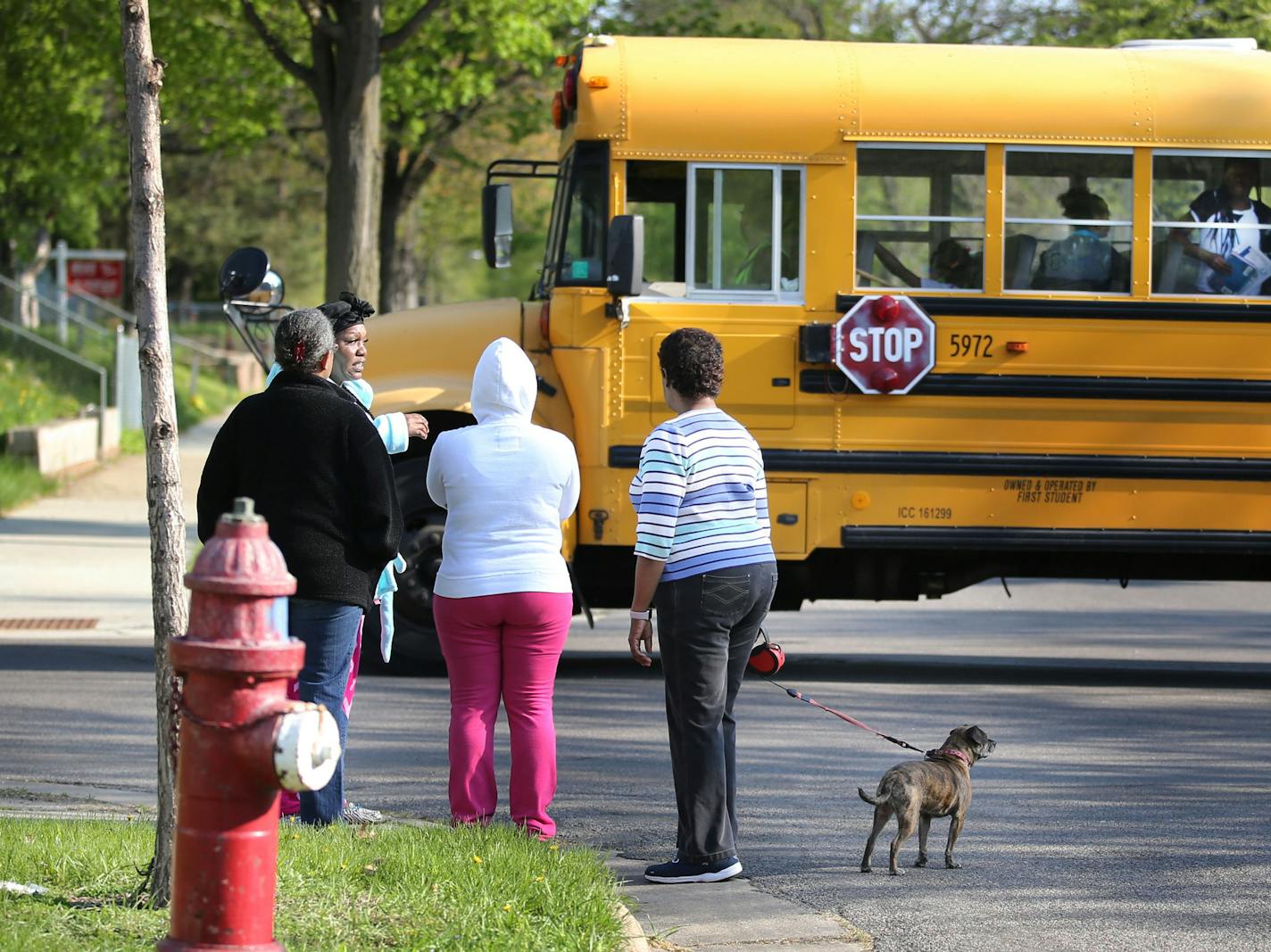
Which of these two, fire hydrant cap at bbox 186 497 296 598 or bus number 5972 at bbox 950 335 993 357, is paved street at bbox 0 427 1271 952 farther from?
fire hydrant cap at bbox 186 497 296 598

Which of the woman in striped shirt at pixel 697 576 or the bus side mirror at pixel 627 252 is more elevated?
the bus side mirror at pixel 627 252

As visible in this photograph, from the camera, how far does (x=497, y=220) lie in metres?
9.87

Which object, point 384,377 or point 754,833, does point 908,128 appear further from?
point 754,833

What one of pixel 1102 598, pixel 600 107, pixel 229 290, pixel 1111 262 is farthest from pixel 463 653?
pixel 1102 598

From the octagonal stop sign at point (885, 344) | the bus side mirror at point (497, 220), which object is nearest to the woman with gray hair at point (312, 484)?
the octagonal stop sign at point (885, 344)

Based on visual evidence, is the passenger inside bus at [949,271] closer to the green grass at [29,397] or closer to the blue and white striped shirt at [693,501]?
the blue and white striped shirt at [693,501]

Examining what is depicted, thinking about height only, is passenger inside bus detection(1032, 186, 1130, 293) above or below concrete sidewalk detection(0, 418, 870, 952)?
above

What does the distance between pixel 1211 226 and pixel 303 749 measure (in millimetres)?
7233

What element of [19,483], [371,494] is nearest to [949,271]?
[371,494]

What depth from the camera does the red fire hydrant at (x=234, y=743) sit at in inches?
135

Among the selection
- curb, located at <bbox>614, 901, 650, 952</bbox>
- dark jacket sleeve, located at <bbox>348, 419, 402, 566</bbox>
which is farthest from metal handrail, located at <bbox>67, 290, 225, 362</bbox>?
curb, located at <bbox>614, 901, 650, 952</bbox>

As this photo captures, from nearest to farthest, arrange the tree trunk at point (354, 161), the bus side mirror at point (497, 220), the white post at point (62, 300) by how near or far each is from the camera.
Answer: the bus side mirror at point (497, 220), the tree trunk at point (354, 161), the white post at point (62, 300)

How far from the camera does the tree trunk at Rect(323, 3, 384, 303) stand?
16.1 m

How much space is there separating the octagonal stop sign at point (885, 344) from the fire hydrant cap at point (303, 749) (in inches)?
238
